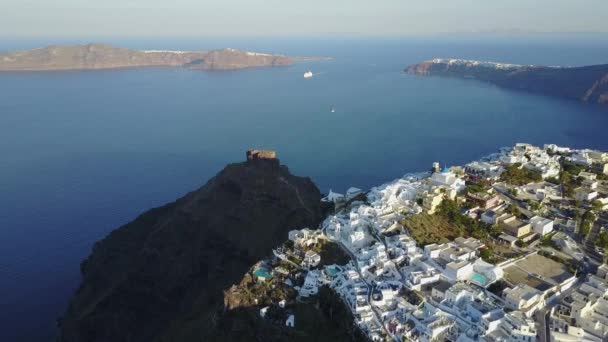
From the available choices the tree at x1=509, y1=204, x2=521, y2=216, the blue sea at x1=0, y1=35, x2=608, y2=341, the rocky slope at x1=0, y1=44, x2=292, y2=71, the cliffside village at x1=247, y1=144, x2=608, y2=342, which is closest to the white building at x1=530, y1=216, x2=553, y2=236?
the cliffside village at x1=247, y1=144, x2=608, y2=342

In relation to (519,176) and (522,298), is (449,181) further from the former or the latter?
(522,298)

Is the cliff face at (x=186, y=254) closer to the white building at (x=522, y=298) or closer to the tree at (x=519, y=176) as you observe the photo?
the tree at (x=519, y=176)

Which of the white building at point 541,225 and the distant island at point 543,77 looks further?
the distant island at point 543,77

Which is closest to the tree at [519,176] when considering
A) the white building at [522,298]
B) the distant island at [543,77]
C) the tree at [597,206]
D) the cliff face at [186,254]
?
the tree at [597,206]

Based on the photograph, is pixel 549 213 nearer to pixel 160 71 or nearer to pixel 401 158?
pixel 401 158

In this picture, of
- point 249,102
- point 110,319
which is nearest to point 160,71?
point 249,102

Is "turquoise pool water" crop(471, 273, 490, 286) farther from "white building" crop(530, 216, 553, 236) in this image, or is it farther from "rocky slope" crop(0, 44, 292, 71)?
"rocky slope" crop(0, 44, 292, 71)
